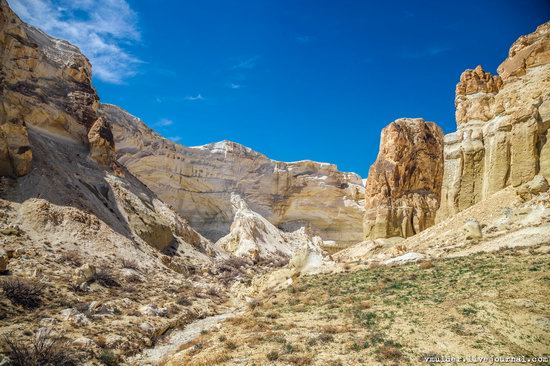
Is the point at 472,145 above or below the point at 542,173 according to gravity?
above

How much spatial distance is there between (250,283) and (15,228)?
53.0ft

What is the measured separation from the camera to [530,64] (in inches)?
1182

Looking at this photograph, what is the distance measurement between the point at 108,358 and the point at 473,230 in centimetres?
2120

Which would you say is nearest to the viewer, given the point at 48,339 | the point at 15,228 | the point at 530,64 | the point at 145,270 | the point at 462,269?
the point at 48,339

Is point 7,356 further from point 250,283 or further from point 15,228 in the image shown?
point 250,283

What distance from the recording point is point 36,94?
1438 inches

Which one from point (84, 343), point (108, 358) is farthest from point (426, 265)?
point (84, 343)

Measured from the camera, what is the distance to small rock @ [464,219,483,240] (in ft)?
79.1

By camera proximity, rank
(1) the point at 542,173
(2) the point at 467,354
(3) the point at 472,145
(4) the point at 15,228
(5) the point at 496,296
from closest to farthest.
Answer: (2) the point at 467,354, (5) the point at 496,296, (4) the point at 15,228, (1) the point at 542,173, (3) the point at 472,145

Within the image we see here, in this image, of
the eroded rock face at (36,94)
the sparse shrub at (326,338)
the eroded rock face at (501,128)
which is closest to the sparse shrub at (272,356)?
the sparse shrub at (326,338)

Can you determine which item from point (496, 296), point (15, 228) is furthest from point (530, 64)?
point (15, 228)

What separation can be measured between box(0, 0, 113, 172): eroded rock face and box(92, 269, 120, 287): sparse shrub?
11.4 m

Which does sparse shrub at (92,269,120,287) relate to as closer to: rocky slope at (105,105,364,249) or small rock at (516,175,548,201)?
small rock at (516,175,548,201)

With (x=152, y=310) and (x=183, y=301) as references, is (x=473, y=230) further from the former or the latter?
(x=152, y=310)
